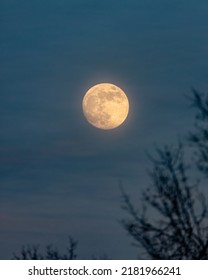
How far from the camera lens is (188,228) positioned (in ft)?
68.0
